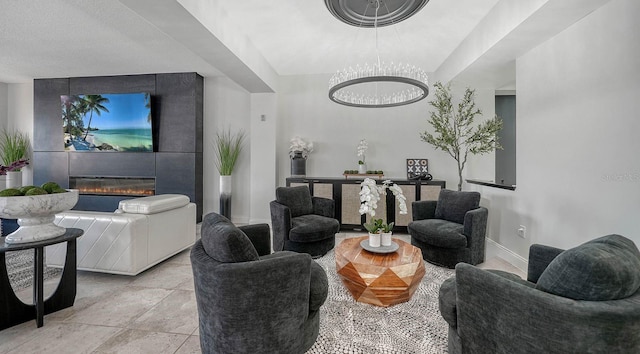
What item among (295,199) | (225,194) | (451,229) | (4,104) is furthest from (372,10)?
(4,104)

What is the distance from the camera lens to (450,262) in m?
3.12

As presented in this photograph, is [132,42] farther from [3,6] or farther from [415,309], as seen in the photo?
[415,309]

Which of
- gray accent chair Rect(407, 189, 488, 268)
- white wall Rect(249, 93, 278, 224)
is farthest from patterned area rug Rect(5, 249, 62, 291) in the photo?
gray accent chair Rect(407, 189, 488, 268)

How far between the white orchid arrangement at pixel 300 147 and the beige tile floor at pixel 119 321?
2987mm

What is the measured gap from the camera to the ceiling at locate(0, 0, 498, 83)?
314cm

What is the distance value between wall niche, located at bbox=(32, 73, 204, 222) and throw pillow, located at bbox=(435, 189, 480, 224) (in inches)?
178

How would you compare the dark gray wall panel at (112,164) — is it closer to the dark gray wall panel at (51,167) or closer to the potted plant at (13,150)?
the dark gray wall panel at (51,167)

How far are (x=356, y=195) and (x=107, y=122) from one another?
5.27 m

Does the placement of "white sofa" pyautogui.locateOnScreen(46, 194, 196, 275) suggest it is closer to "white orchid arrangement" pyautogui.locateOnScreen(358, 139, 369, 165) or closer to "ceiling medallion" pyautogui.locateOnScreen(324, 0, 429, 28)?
"ceiling medallion" pyautogui.locateOnScreen(324, 0, 429, 28)

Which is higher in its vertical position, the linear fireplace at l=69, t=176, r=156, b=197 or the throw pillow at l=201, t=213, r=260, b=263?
the linear fireplace at l=69, t=176, r=156, b=197

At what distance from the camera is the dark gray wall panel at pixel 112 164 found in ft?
18.1

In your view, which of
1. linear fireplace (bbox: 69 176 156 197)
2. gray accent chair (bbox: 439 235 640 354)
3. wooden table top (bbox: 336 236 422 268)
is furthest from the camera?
linear fireplace (bbox: 69 176 156 197)

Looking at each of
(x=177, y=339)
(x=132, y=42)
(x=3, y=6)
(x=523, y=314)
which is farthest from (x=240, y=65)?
(x=523, y=314)

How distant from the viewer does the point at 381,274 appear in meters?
2.14
